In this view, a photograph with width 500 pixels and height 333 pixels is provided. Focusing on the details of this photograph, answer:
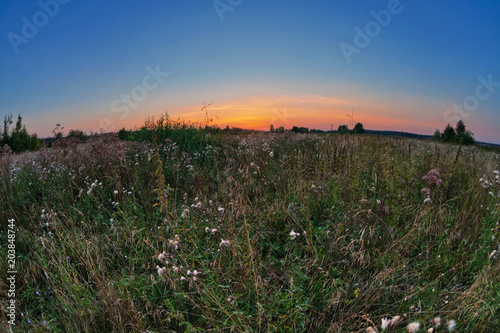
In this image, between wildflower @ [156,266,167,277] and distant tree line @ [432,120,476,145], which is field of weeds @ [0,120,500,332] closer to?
wildflower @ [156,266,167,277]

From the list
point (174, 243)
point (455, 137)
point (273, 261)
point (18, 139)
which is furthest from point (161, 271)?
point (18, 139)

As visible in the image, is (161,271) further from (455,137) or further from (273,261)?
(455,137)

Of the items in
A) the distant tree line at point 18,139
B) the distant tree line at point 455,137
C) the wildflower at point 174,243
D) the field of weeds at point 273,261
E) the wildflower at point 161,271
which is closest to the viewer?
the field of weeds at point 273,261

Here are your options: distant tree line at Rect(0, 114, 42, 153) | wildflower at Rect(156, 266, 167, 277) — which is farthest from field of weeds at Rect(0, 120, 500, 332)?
distant tree line at Rect(0, 114, 42, 153)

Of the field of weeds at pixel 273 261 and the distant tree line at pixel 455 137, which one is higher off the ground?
the distant tree line at pixel 455 137

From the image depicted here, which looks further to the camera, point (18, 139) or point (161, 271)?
point (18, 139)

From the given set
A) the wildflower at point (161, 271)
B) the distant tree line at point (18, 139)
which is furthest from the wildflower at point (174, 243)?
the distant tree line at point (18, 139)

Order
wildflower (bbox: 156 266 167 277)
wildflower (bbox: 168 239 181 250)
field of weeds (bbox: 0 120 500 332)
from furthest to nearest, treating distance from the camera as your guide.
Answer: wildflower (bbox: 168 239 181 250) → wildflower (bbox: 156 266 167 277) → field of weeds (bbox: 0 120 500 332)

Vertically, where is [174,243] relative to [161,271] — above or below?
above

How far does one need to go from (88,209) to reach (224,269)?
322 centimetres

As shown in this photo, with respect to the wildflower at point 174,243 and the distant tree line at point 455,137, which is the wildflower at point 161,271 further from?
the distant tree line at point 455,137

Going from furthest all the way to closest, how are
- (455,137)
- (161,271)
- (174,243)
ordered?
(455,137), (174,243), (161,271)

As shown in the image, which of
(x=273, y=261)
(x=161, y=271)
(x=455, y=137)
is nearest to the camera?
(x=161, y=271)

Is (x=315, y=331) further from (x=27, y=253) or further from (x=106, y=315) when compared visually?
(x=27, y=253)
